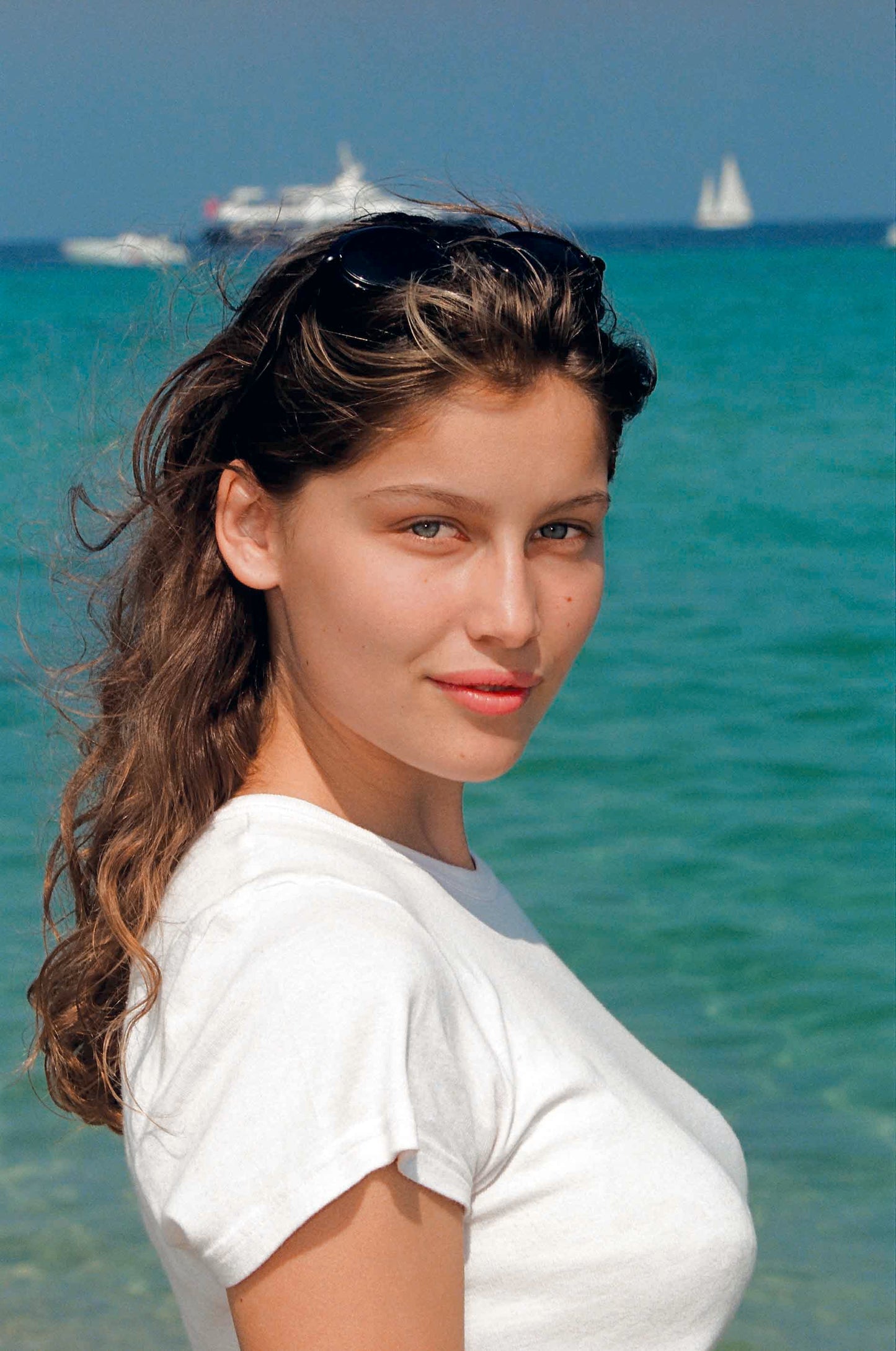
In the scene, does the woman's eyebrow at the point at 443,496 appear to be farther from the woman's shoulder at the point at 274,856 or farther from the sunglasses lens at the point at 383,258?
the woman's shoulder at the point at 274,856

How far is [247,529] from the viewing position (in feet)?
5.23

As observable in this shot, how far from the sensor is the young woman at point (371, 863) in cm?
116

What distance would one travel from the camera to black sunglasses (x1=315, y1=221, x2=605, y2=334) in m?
1.47

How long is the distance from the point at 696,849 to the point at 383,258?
515 centimetres

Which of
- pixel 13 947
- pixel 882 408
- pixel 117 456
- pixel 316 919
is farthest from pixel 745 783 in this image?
pixel 882 408

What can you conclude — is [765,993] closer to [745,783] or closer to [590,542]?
[745,783]

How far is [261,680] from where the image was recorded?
5.55 ft

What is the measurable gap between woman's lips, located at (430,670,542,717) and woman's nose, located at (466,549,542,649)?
41 millimetres

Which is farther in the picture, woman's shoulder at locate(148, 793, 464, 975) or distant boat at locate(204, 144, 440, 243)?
distant boat at locate(204, 144, 440, 243)

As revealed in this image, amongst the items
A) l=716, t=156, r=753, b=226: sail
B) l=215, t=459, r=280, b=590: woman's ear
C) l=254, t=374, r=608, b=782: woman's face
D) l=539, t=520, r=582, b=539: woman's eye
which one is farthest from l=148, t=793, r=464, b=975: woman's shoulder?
l=716, t=156, r=753, b=226: sail

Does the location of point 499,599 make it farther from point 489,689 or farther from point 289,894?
point 289,894

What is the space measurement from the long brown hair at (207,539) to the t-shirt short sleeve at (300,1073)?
0.14m

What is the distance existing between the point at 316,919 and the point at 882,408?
19503 millimetres

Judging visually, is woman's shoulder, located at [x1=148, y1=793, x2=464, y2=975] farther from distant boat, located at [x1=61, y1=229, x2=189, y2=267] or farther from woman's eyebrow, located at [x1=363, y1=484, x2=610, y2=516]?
distant boat, located at [x1=61, y1=229, x2=189, y2=267]
